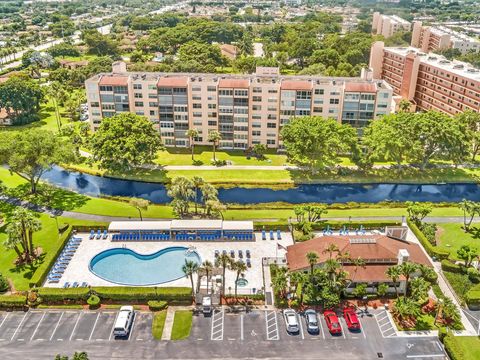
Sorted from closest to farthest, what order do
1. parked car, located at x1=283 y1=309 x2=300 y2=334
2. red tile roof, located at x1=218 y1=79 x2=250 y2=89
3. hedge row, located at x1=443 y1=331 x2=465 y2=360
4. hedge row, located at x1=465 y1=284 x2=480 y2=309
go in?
hedge row, located at x1=443 y1=331 x2=465 y2=360, parked car, located at x1=283 y1=309 x2=300 y2=334, hedge row, located at x1=465 y1=284 x2=480 y2=309, red tile roof, located at x1=218 y1=79 x2=250 y2=89

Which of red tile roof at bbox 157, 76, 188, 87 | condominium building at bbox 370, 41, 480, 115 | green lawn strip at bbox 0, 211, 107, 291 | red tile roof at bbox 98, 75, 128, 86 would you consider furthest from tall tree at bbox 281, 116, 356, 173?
condominium building at bbox 370, 41, 480, 115

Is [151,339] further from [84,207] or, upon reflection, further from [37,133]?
[37,133]

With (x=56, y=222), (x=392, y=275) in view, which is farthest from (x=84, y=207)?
(x=392, y=275)

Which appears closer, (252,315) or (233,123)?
(252,315)

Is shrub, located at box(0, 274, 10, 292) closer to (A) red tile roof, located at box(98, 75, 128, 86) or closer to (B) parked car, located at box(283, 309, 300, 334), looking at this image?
(B) parked car, located at box(283, 309, 300, 334)

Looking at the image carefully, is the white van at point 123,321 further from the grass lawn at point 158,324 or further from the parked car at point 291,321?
the parked car at point 291,321

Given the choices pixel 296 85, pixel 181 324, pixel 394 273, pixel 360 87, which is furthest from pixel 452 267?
pixel 296 85
